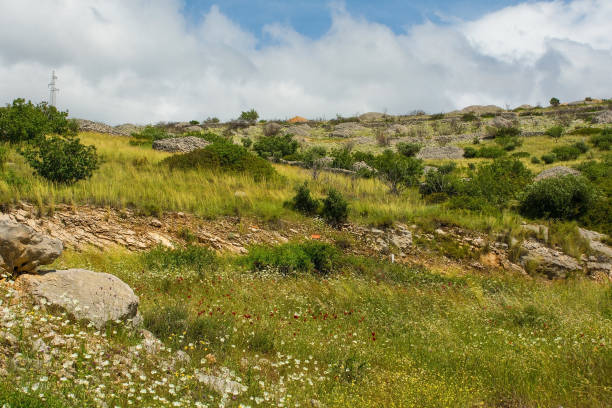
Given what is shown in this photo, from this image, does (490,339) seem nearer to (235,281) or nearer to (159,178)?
(235,281)

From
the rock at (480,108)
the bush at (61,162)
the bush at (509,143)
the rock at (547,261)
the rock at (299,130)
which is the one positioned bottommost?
the rock at (547,261)

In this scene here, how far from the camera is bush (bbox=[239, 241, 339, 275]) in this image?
9.48m

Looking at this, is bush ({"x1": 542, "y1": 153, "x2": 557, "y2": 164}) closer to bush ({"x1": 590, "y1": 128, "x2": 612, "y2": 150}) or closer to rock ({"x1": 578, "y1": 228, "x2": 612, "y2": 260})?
bush ({"x1": 590, "y1": 128, "x2": 612, "y2": 150})

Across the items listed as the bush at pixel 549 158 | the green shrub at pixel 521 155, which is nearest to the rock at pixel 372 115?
the green shrub at pixel 521 155

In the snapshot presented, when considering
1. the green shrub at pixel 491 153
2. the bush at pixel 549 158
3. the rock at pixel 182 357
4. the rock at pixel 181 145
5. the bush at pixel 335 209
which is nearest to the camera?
the rock at pixel 182 357

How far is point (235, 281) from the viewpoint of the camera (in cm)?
789

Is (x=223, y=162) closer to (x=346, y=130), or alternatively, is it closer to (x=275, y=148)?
(x=275, y=148)

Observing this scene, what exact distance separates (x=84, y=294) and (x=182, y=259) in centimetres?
425

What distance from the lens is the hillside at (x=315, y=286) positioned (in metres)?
3.80

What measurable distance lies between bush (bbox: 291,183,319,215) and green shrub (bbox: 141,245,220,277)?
4.26m

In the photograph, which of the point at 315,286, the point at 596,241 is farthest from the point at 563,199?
the point at 315,286

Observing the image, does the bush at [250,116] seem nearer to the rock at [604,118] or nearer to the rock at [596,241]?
the rock at [604,118]

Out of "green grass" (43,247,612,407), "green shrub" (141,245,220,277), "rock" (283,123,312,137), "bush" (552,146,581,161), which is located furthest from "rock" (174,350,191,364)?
"rock" (283,123,312,137)

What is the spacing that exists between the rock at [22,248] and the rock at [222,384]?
8.70 ft
